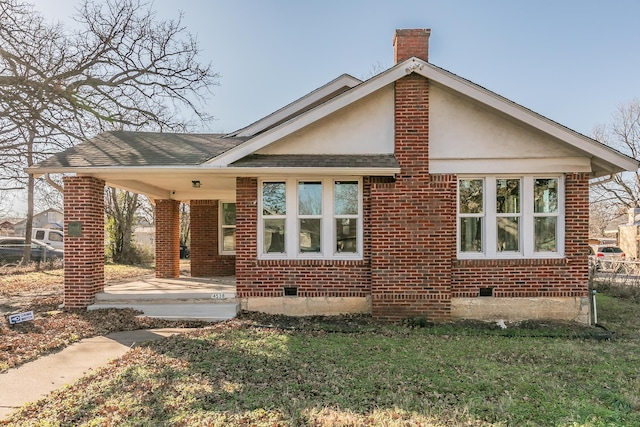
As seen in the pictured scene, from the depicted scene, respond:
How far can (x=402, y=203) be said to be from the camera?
26.7 feet

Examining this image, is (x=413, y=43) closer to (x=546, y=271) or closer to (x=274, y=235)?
(x=274, y=235)

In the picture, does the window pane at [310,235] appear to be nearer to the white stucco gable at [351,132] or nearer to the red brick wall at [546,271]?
the white stucco gable at [351,132]

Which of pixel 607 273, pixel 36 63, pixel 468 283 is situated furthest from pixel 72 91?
pixel 607 273

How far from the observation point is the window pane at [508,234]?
27.6 feet

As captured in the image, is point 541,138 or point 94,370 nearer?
point 94,370

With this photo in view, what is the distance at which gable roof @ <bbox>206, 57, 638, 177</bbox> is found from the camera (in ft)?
25.1

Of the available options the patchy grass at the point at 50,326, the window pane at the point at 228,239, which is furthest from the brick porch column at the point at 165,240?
the patchy grass at the point at 50,326

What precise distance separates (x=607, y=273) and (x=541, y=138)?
1097 cm

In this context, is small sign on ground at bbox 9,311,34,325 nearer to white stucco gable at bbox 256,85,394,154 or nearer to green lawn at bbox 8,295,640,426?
green lawn at bbox 8,295,640,426

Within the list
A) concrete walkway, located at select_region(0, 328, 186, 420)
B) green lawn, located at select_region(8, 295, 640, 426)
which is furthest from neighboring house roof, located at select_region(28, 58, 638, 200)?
concrete walkway, located at select_region(0, 328, 186, 420)

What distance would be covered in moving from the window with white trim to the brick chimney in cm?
300

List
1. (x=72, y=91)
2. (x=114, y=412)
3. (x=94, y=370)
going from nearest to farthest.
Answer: (x=114, y=412) → (x=94, y=370) → (x=72, y=91)

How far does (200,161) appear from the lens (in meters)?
8.50

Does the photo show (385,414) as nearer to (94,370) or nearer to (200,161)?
(94,370)
